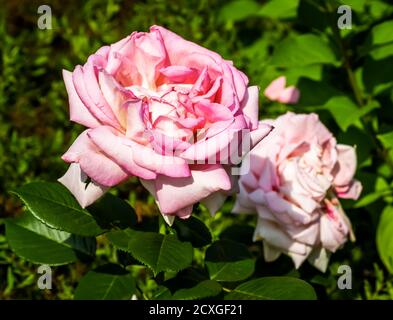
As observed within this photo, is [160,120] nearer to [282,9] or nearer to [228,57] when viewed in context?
[282,9]

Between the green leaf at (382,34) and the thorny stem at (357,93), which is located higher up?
the green leaf at (382,34)

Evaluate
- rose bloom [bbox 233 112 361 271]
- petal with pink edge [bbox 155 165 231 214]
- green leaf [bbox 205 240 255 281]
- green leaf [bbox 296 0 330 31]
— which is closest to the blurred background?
green leaf [bbox 296 0 330 31]

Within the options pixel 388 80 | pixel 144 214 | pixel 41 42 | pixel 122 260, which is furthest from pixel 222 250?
pixel 41 42

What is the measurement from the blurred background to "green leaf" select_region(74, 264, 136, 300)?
1.89 ft

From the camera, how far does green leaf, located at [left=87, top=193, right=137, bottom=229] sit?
4.73 ft

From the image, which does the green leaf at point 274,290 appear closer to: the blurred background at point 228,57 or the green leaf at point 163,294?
the green leaf at point 163,294

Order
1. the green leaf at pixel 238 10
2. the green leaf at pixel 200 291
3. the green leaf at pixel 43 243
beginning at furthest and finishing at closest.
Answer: the green leaf at pixel 238 10 → the green leaf at pixel 43 243 → the green leaf at pixel 200 291

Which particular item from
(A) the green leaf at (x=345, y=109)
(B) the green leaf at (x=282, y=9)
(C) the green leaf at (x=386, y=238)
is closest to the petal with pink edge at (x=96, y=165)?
(A) the green leaf at (x=345, y=109)

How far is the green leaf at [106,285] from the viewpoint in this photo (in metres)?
1.42

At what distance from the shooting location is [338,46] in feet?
7.23

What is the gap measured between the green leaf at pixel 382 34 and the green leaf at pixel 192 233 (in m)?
0.99

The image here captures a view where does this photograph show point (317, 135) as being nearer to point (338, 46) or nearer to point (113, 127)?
point (338, 46)

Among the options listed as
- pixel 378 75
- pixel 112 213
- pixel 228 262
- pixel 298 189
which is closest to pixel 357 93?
pixel 378 75

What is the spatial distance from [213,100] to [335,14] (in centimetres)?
95
